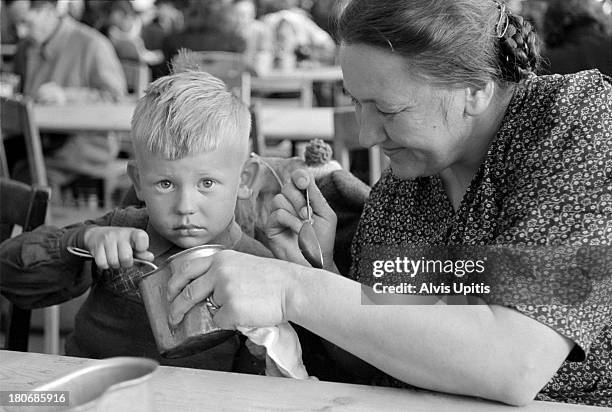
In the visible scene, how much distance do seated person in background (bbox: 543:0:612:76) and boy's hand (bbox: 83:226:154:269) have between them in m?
1.94

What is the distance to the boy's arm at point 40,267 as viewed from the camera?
4.75 ft

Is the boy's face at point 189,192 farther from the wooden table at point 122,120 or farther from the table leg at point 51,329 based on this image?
the wooden table at point 122,120

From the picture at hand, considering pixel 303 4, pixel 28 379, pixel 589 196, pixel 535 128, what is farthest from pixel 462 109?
pixel 303 4

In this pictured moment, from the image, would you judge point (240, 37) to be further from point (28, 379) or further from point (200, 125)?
point (28, 379)

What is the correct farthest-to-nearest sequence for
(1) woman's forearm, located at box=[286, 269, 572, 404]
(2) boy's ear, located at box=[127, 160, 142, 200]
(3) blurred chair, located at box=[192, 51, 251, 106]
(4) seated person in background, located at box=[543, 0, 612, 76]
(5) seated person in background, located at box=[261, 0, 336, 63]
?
(5) seated person in background, located at box=[261, 0, 336, 63]
(3) blurred chair, located at box=[192, 51, 251, 106]
(4) seated person in background, located at box=[543, 0, 612, 76]
(2) boy's ear, located at box=[127, 160, 142, 200]
(1) woman's forearm, located at box=[286, 269, 572, 404]

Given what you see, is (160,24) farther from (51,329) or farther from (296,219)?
(296,219)

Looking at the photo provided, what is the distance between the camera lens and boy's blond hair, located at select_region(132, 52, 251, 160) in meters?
1.37

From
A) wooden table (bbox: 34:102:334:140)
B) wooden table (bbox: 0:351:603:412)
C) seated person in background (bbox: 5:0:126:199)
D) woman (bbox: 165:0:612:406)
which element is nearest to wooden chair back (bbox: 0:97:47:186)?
wooden table (bbox: 34:102:334:140)

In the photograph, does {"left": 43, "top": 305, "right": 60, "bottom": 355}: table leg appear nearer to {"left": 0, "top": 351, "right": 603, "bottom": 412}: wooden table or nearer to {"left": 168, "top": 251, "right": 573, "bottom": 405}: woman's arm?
{"left": 0, "top": 351, "right": 603, "bottom": 412}: wooden table

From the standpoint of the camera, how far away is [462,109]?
1.23 meters

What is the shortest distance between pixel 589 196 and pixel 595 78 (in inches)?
9.7

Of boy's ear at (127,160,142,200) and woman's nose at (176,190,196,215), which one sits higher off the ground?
boy's ear at (127,160,142,200)

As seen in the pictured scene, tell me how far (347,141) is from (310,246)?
1.13m

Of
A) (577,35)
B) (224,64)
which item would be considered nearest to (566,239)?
(577,35)
